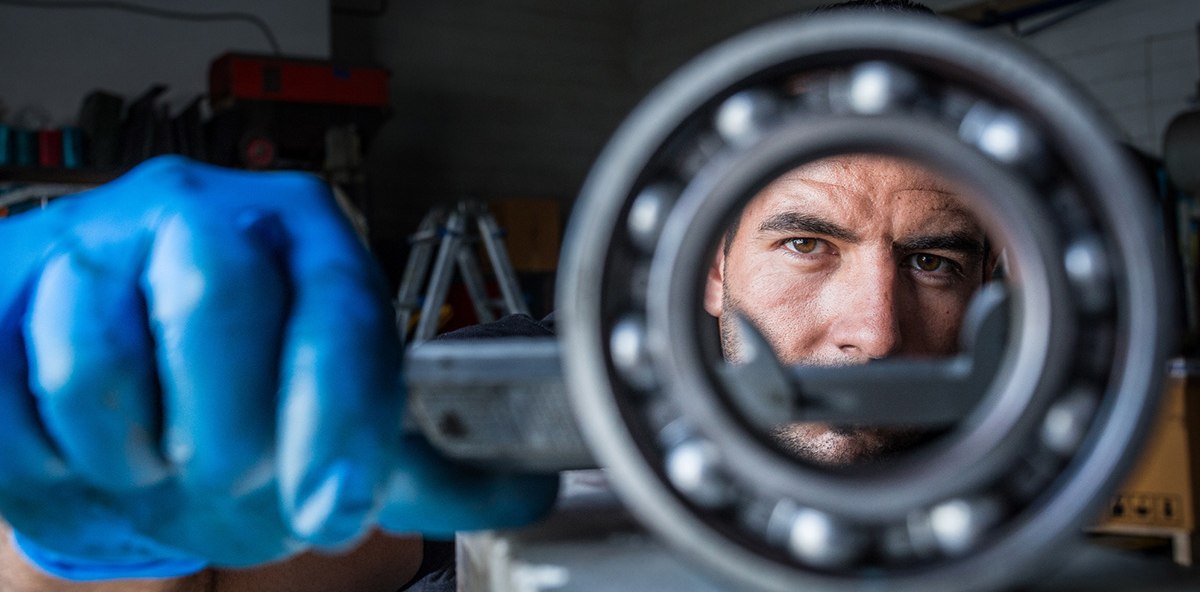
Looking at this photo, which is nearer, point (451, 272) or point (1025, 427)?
point (1025, 427)

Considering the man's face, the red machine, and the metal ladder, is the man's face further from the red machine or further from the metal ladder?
the red machine

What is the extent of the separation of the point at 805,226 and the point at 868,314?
0.20 m

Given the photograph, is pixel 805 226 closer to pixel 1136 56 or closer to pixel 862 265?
pixel 862 265

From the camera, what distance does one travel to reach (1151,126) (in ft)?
18.3

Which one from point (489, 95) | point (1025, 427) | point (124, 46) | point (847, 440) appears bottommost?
point (847, 440)

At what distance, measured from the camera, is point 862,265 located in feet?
4.82

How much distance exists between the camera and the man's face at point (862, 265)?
1.40 meters

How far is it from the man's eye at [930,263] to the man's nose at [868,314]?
0.34 feet

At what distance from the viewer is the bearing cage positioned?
0.38 meters

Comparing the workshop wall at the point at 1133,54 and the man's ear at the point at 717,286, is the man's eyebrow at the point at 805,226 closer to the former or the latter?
the man's ear at the point at 717,286

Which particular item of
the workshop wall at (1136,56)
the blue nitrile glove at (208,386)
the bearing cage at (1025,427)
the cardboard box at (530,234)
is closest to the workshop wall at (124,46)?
the cardboard box at (530,234)

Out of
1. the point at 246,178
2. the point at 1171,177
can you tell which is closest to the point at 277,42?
the point at 1171,177

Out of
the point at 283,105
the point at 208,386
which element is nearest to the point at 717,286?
the point at 208,386

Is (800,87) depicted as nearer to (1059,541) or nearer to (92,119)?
(1059,541)
